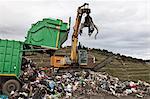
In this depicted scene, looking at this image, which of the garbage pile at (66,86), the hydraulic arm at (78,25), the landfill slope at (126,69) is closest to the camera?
the garbage pile at (66,86)

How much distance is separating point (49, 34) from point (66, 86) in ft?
7.17

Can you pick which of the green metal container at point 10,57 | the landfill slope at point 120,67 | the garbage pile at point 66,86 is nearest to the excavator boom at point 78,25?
the garbage pile at point 66,86

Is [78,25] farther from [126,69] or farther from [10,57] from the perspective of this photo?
[126,69]

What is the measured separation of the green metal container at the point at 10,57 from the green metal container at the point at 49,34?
79 cm

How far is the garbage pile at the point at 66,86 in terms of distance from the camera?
9336 millimetres

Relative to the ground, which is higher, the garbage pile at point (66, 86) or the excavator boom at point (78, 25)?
the excavator boom at point (78, 25)

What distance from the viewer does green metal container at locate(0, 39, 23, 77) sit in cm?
928

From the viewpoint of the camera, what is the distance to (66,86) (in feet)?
34.7

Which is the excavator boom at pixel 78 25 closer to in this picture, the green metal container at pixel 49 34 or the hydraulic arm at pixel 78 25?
the hydraulic arm at pixel 78 25

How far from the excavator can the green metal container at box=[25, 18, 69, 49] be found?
43.4 inches

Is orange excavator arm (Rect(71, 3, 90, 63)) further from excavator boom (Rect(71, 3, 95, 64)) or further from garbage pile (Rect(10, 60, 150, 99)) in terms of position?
garbage pile (Rect(10, 60, 150, 99))

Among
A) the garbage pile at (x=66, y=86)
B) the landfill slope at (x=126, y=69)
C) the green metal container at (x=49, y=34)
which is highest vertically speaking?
the green metal container at (x=49, y=34)

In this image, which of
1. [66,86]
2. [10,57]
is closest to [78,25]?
[66,86]

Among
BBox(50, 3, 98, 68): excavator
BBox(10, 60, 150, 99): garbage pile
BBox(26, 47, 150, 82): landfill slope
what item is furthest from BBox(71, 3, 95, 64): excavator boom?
BBox(26, 47, 150, 82): landfill slope
